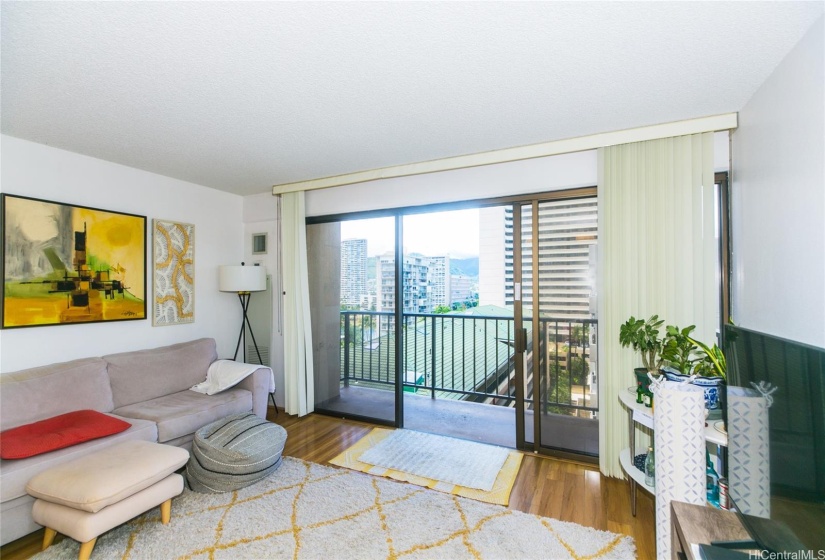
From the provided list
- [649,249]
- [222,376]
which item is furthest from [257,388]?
[649,249]

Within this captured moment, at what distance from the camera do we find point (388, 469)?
112 inches


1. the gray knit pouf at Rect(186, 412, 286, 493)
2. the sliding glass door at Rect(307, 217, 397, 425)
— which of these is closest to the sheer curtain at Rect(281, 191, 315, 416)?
the sliding glass door at Rect(307, 217, 397, 425)

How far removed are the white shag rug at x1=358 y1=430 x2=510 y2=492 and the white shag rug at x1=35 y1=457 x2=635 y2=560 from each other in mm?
256

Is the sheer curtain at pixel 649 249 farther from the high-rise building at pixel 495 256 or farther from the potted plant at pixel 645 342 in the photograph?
the high-rise building at pixel 495 256

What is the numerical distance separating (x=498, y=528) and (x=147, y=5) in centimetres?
301

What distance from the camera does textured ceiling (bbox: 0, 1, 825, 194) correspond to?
4.91 ft

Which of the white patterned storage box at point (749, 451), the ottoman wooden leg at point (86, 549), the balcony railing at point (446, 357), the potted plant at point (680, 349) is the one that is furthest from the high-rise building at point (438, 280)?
the ottoman wooden leg at point (86, 549)

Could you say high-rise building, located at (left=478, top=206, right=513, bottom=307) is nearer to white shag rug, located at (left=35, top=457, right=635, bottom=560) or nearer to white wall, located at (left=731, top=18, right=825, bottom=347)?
white wall, located at (left=731, top=18, right=825, bottom=347)

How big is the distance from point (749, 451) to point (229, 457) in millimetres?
2794

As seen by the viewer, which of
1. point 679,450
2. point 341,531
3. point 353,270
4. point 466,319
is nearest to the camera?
point 679,450

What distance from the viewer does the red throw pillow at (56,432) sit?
2055 millimetres

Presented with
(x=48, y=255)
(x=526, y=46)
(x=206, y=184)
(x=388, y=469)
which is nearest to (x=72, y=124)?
(x=48, y=255)

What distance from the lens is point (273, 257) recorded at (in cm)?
439

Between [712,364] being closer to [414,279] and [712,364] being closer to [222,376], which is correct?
[414,279]
